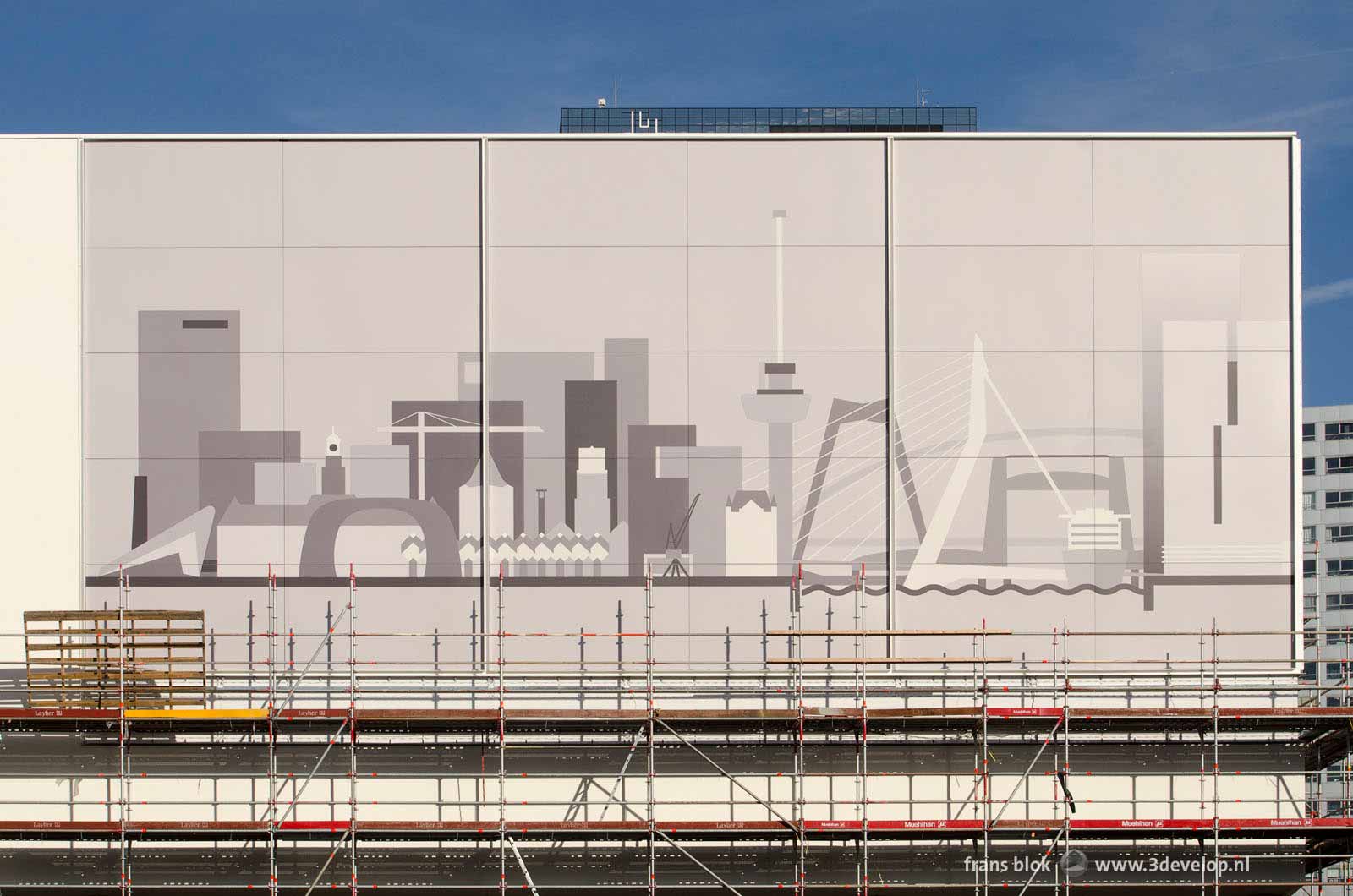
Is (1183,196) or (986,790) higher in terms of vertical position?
(1183,196)

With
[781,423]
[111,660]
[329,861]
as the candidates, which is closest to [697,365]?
[781,423]

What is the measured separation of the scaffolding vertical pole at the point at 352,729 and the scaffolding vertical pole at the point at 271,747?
0.87 m

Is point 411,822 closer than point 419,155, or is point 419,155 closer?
point 411,822

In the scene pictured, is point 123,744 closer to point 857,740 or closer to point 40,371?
point 40,371

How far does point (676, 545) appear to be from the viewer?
1557cm

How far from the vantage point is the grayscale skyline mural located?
15539mm

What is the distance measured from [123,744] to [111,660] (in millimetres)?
1186

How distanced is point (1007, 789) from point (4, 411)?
50.0 feet

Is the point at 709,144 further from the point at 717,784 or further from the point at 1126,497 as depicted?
the point at 717,784

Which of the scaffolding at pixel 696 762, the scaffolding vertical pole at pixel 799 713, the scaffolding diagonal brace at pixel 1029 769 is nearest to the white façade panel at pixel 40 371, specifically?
the scaffolding at pixel 696 762

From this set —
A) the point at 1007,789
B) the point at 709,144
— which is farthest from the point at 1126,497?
the point at 709,144

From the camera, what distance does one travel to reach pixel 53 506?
1547 centimetres

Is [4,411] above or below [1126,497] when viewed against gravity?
above

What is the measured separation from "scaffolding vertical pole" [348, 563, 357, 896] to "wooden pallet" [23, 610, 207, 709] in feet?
6.16
